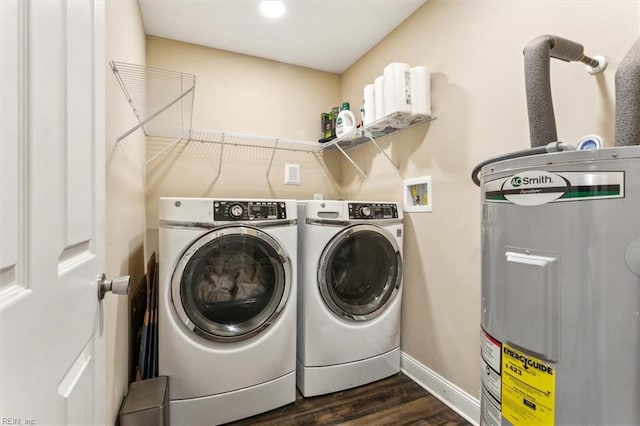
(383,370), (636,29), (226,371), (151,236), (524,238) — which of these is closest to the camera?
(524,238)

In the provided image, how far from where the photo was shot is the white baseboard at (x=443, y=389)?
1.46m

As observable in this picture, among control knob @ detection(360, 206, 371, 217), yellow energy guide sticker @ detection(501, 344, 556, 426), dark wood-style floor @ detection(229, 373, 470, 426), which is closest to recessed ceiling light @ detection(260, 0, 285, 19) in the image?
control knob @ detection(360, 206, 371, 217)

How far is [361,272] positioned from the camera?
5.95 ft

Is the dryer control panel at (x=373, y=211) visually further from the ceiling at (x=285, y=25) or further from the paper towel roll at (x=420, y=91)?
the ceiling at (x=285, y=25)

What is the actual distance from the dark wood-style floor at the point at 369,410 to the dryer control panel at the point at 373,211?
103 cm

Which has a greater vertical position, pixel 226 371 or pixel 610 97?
pixel 610 97

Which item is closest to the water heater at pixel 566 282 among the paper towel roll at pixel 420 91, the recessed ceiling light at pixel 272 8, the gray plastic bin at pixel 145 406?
the paper towel roll at pixel 420 91

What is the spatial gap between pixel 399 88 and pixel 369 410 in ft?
5.86

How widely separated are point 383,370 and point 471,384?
513 mm

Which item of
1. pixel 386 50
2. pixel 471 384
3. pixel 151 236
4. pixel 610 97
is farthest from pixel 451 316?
Result: pixel 151 236

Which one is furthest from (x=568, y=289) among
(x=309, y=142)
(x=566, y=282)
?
(x=309, y=142)

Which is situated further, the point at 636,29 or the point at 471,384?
the point at 471,384

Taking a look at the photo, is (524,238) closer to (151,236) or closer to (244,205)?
(244,205)

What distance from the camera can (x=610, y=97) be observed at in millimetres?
1003
